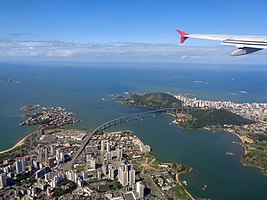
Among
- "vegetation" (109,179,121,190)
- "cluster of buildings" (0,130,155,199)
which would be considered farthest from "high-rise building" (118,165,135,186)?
"vegetation" (109,179,121,190)

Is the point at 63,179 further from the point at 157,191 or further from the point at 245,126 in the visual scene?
the point at 245,126

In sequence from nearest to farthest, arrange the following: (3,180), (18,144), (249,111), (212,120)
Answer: (3,180)
(18,144)
(212,120)
(249,111)

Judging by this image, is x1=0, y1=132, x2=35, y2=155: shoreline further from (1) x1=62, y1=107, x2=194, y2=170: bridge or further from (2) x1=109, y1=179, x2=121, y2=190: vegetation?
(2) x1=109, y1=179, x2=121, y2=190: vegetation

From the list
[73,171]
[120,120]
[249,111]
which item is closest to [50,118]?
[120,120]

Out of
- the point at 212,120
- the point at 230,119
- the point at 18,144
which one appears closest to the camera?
the point at 18,144

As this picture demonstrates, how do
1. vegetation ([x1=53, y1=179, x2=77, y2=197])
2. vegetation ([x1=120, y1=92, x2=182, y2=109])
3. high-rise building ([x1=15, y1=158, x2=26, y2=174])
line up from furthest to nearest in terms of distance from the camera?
1. vegetation ([x1=120, y1=92, x2=182, y2=109])
2. high-rise building ([x1=15, y1=158, x2=26, y2=174])
3. vegetation ([x1=53, y1=179, x2=77, y2=197])

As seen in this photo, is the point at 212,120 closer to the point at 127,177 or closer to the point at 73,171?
the point at 127,177

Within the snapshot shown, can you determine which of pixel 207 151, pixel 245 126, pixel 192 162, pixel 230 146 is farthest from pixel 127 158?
pixel 245 126
